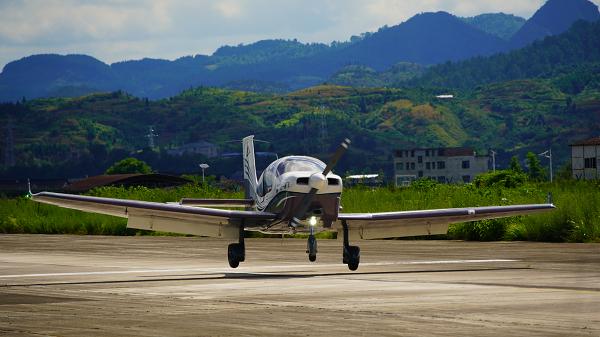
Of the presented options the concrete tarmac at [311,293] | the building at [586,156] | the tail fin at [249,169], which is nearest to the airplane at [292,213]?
the concrete tarmac at [311,293]

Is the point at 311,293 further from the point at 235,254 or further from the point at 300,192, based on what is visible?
the point at 235,254

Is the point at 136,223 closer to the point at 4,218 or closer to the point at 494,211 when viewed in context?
the point at 494,211

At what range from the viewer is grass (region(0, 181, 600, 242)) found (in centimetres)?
3509

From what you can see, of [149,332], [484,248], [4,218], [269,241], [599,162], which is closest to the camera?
[149,332]

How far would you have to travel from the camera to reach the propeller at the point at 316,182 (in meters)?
22.9

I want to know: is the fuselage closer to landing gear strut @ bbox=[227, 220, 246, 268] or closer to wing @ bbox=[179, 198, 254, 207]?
landing gear strut @ bbox=[227, 220, 246, 268]

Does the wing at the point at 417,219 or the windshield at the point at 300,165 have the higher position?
the windshield at the point at 300,165

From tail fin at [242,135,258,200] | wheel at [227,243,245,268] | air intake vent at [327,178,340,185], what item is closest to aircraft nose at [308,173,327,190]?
air intake vent at [327,178,340,185]

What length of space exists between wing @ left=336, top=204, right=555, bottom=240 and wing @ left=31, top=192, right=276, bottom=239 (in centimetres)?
233

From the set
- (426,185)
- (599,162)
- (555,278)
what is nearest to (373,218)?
(555,278)

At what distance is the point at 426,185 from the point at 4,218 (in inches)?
894

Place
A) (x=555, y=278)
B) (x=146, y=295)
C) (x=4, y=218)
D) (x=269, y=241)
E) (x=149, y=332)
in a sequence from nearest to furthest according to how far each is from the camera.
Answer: (x=149, y=332), (x=146, y=295), (x=555, y=278), (x=269, y=241), (x=4, y=218)

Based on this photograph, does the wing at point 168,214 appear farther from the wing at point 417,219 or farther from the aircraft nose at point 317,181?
the wing at point 417,219

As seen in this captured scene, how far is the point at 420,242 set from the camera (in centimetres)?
3750
